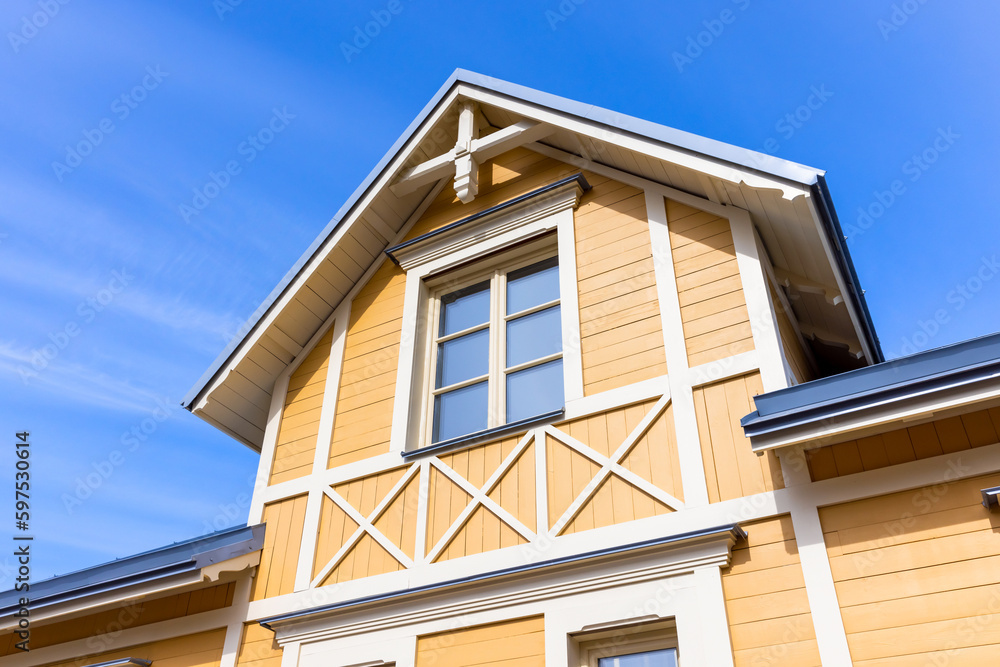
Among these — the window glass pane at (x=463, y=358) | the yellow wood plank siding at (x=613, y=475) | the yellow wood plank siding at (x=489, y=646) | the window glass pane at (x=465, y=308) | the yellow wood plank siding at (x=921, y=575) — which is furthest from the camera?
the window glass pane at (x=465, y=308)

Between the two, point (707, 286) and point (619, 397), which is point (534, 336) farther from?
point (707, 286)

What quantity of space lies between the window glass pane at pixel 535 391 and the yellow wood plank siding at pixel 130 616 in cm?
255

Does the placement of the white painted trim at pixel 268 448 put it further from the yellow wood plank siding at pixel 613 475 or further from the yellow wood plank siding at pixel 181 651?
the yellow wood plank siding at pixel 613 475

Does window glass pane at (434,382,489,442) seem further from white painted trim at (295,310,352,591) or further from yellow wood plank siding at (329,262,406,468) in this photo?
white painted trim at (295,310,352,591)

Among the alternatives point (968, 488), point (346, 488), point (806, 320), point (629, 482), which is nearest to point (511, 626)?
point (629, 482)

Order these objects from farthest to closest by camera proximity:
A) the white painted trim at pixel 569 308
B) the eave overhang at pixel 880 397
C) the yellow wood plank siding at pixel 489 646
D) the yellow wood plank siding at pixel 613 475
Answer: the white painted trim at pixel 569 308 → the yellow wood plank siding at pixel 613 475 → the yellow wood plank siding at pixel 489 646 → the eave overhang at pixel 880 397

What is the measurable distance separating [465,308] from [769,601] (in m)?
3.49

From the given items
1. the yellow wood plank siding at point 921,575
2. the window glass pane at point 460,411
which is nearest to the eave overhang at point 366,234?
the window glass pane at point 460,411

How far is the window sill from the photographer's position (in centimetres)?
515

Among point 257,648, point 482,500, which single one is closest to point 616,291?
point 482,500

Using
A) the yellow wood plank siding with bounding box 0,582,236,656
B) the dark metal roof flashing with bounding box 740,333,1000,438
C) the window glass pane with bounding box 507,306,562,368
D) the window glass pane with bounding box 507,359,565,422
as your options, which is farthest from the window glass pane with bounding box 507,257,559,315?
the yellow wood plank siding with bounding box 0,582,236,656

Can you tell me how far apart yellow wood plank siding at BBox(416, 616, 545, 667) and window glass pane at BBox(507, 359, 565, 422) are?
4.85 ft

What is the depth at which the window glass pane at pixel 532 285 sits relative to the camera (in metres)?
6.09

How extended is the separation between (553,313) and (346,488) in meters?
2.08
